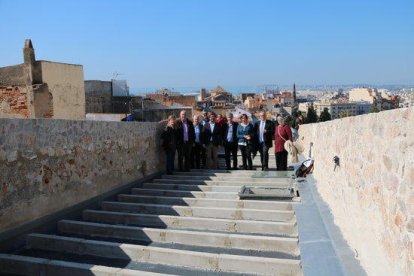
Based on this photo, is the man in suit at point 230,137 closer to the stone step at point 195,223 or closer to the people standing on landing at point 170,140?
the people standing on landing at point 170,140

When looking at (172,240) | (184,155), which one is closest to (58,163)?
(172,240)

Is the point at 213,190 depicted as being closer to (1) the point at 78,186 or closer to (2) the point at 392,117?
(1) the point at 78,186

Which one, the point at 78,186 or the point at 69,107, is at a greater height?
the point at 69,107

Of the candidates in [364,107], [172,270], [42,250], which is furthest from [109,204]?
[364,107]

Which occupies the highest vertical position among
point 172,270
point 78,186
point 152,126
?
point 152,126

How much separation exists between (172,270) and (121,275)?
0.70 metres

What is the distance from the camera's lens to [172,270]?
17.9 ft

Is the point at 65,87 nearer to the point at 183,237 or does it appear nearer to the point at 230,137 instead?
the point at 230,137

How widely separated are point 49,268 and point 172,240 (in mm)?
1809

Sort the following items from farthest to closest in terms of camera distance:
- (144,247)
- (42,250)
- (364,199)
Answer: (42,250) < (144,247) < (364,199)

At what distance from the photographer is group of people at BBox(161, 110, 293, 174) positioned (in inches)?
426

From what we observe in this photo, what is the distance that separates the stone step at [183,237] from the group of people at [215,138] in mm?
4033

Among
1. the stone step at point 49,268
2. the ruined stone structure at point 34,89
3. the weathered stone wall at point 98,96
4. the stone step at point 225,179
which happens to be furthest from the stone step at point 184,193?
the weathered stone wall at point 98,96

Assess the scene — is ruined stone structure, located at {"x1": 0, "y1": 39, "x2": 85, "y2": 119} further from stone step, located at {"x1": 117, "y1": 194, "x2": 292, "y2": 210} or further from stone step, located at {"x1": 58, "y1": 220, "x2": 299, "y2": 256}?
stone step, located at {"x1": 58, "y1": 220, "x2": 299, "y2": 256}
